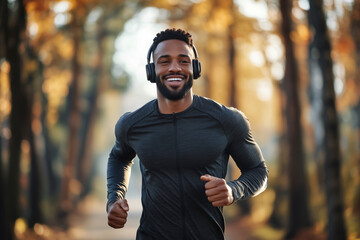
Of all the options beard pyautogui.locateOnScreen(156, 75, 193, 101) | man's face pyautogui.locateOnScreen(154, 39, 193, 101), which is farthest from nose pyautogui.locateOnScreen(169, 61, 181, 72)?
beard pyautogui.locateOnScreen(156, 75, 193, 101)

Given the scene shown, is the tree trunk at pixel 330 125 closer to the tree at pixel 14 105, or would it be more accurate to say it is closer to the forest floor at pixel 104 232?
the tree at pixel 14 105

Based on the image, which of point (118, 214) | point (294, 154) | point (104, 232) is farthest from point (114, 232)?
point (118, 214)

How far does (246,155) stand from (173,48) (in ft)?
3.00

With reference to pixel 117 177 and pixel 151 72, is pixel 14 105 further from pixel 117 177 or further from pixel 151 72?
pixel 151 72

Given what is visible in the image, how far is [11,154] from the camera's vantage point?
9945 millimetres

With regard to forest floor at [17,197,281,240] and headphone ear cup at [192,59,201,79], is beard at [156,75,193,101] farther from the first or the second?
forest floor at [17,197,281,240]

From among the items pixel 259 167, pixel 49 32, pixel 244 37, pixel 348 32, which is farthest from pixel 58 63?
pixel 259 167

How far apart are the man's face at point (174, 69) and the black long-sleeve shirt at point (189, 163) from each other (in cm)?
15

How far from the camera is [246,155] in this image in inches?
144

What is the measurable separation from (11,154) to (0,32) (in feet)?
7.72

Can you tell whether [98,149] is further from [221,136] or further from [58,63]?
[221,136]

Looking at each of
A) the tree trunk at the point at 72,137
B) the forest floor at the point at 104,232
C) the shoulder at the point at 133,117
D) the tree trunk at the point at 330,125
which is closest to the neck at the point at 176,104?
the shoulder at the point at 133,117

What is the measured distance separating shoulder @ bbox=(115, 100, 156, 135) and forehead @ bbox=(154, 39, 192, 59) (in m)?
0.38

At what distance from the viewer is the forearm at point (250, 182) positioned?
11.4ft
